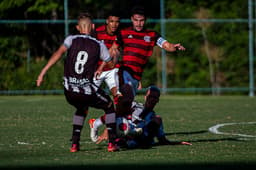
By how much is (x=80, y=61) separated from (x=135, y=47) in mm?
2129

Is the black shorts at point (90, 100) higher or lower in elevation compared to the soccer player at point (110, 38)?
lower

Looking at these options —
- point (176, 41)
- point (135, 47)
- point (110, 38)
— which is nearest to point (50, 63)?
point (135, 47)

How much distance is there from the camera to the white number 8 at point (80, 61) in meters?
8.88

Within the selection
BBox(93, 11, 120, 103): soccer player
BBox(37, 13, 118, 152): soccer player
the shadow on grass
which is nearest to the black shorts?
BBox(37, 13, 118, 152): soccer player

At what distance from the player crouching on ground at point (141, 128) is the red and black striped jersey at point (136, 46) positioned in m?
0.95

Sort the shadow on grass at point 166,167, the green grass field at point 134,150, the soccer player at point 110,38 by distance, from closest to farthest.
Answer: the shadow on grass at point 166,167, the green grass field at point 134,150, the soccer player at point 110,38

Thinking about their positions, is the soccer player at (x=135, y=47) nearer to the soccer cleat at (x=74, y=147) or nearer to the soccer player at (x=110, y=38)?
the soccer player at (x=110, y=38)

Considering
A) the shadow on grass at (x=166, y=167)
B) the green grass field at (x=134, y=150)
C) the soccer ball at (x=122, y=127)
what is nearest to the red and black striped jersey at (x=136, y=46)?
the green grass field at (x=134, y=150)

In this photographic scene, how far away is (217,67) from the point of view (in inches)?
993

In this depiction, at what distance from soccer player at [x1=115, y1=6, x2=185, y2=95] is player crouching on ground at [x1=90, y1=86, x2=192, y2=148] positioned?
2.77ft

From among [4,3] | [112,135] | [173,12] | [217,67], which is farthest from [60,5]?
[112,135]

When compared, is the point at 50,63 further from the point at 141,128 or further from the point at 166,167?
the point at 166,167

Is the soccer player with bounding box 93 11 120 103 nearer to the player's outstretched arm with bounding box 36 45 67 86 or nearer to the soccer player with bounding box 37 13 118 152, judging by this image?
the soccer player with bounding box 37 13 118 152

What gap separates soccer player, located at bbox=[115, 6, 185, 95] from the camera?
35.6 ft
